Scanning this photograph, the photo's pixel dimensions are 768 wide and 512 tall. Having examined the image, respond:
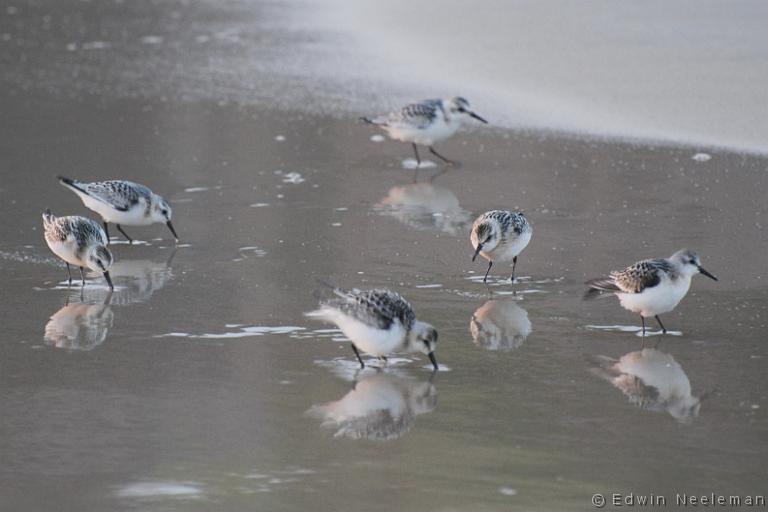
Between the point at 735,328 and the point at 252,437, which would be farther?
the point at 735,328

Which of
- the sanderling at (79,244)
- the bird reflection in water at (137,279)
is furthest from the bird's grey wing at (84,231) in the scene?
the bird reflection in water at (137,279)

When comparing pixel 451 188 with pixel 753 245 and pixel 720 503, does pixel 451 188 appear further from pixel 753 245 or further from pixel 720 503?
pixel 720 503

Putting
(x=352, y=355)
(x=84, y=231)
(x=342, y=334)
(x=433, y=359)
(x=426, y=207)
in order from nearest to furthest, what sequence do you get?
(x=433, y=359), (x=352, y=355), (x=342, y=334), (x=84, y=231), (x=426, y=207)

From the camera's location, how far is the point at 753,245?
995 cm

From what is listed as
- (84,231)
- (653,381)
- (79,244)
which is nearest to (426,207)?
(84,231)

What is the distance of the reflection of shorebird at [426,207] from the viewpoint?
36.0 feet

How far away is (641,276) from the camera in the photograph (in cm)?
792

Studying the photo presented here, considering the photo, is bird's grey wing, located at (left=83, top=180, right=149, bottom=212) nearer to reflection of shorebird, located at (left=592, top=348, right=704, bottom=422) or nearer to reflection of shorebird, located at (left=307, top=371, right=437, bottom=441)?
reflection of shorebird, located at (left=307, top=371, right=437, bottom=441)

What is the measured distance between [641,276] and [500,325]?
924 mm

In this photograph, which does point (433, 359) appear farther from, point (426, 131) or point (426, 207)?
point (426, 131)

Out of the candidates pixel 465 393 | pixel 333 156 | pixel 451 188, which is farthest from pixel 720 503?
pixel 333 156

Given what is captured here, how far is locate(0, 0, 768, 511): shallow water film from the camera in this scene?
238 inches

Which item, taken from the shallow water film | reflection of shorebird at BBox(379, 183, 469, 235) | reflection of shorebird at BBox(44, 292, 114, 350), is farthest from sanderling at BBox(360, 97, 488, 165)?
reflection of shorebird at BBox(44, 292, 114, 350)

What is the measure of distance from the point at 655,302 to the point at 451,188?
180 inches
